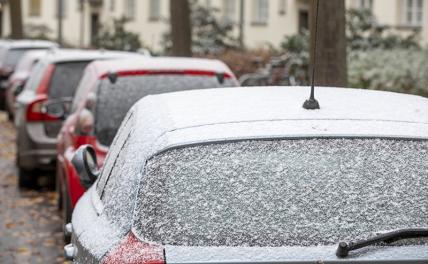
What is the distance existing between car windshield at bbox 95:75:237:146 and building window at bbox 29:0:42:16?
5569 centimetres

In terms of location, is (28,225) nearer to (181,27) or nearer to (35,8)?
(181,27)

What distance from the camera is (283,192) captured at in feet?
13.2

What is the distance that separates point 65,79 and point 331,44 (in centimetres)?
358

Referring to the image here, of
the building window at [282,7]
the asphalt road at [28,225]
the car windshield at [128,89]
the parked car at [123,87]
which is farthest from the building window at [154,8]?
the car windshield at [128,89]

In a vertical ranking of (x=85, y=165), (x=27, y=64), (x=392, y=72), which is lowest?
(x=27, y=64)

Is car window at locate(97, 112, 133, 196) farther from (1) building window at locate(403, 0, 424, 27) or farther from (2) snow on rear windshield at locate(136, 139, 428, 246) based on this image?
(1) building window at locate(403, 0, 424, 27)

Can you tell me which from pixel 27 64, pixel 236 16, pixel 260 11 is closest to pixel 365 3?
pixel 260 11

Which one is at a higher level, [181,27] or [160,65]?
[160,65]

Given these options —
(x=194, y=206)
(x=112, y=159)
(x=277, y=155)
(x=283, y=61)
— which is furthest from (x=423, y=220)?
(x=283, y=61)

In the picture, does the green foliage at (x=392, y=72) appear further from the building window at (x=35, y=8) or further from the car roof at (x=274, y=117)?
the building window at (x=35, y=8)

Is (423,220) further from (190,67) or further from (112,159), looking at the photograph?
(190,67)

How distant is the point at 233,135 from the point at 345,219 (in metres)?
0.55

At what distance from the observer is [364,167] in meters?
4.10

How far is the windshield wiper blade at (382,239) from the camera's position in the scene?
3.78m
